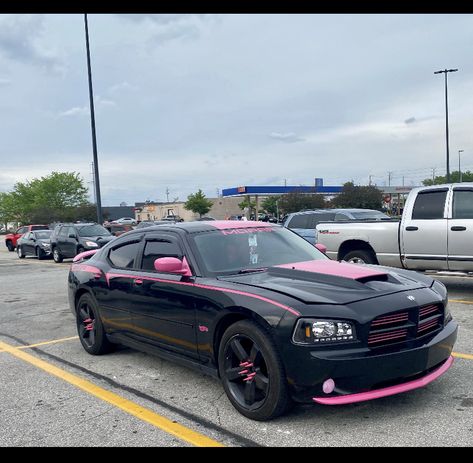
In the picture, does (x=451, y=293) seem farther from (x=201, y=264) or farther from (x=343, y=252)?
(x=201, y=264)

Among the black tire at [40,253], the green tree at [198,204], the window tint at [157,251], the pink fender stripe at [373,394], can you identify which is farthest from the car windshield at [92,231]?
the green tree at [198,204]

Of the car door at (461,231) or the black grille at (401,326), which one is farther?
the car door at (461,231)

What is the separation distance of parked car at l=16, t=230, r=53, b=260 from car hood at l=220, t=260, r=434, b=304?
20337 millimetres

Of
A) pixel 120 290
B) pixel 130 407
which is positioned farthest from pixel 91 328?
pixel 130 407

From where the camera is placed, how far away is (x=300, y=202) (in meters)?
49.9

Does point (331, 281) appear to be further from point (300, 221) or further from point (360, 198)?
point (360, 198)

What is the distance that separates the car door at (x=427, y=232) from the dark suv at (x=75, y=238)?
1258 centimetres

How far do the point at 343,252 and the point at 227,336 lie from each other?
21.8 feet

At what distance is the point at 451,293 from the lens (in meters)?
9.11

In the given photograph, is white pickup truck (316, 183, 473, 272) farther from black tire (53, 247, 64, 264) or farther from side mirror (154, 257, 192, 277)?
black tire (53, 247, 64, 264)

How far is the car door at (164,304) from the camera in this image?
4.53m

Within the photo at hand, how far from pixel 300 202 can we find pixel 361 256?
132 feet

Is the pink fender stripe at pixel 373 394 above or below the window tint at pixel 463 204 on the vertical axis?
below

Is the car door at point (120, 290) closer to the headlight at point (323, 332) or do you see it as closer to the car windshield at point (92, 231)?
the headlight at point (323, 332)
